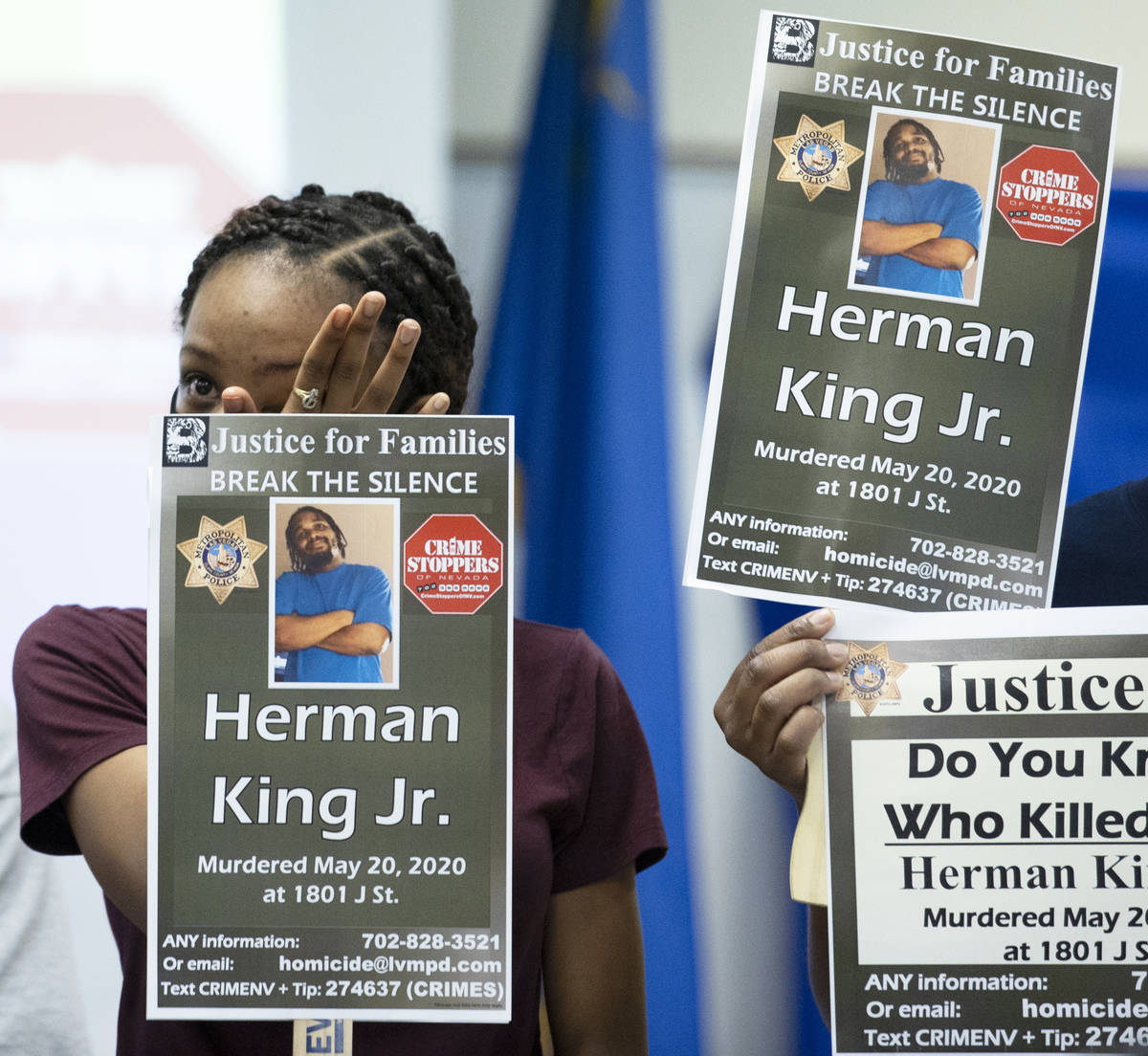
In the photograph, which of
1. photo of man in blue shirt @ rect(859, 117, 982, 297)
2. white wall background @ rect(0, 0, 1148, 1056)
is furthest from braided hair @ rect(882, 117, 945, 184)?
white wall background @ rect(0, 0, 1148, 1056)

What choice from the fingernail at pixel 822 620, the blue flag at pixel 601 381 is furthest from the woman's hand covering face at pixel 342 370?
the blue flag at pixel 601 381

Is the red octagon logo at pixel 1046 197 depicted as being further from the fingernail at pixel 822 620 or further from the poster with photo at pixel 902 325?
the fingernail at pixel 822 620

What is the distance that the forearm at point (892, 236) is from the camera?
2.86ft

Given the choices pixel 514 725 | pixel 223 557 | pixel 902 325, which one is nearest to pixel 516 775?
pixel 514 725

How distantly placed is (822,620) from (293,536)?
13.6 inches

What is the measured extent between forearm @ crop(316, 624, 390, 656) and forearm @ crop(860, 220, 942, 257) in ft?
1.32

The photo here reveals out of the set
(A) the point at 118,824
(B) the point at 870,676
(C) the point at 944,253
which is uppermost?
(C) the point at 944,253

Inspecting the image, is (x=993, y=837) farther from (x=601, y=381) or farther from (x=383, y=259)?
(x=601, y=381)

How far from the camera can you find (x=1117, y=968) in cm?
83

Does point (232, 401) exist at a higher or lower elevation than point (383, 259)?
lower

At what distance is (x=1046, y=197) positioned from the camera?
2.88 feet

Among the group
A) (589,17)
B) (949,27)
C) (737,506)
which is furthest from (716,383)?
(949,27)

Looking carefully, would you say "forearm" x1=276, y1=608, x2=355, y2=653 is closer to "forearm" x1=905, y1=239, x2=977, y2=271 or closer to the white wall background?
"forearm" x1=905, y1=239, x2=977, y2=271

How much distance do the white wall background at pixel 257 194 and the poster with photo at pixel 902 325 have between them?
1051mm
